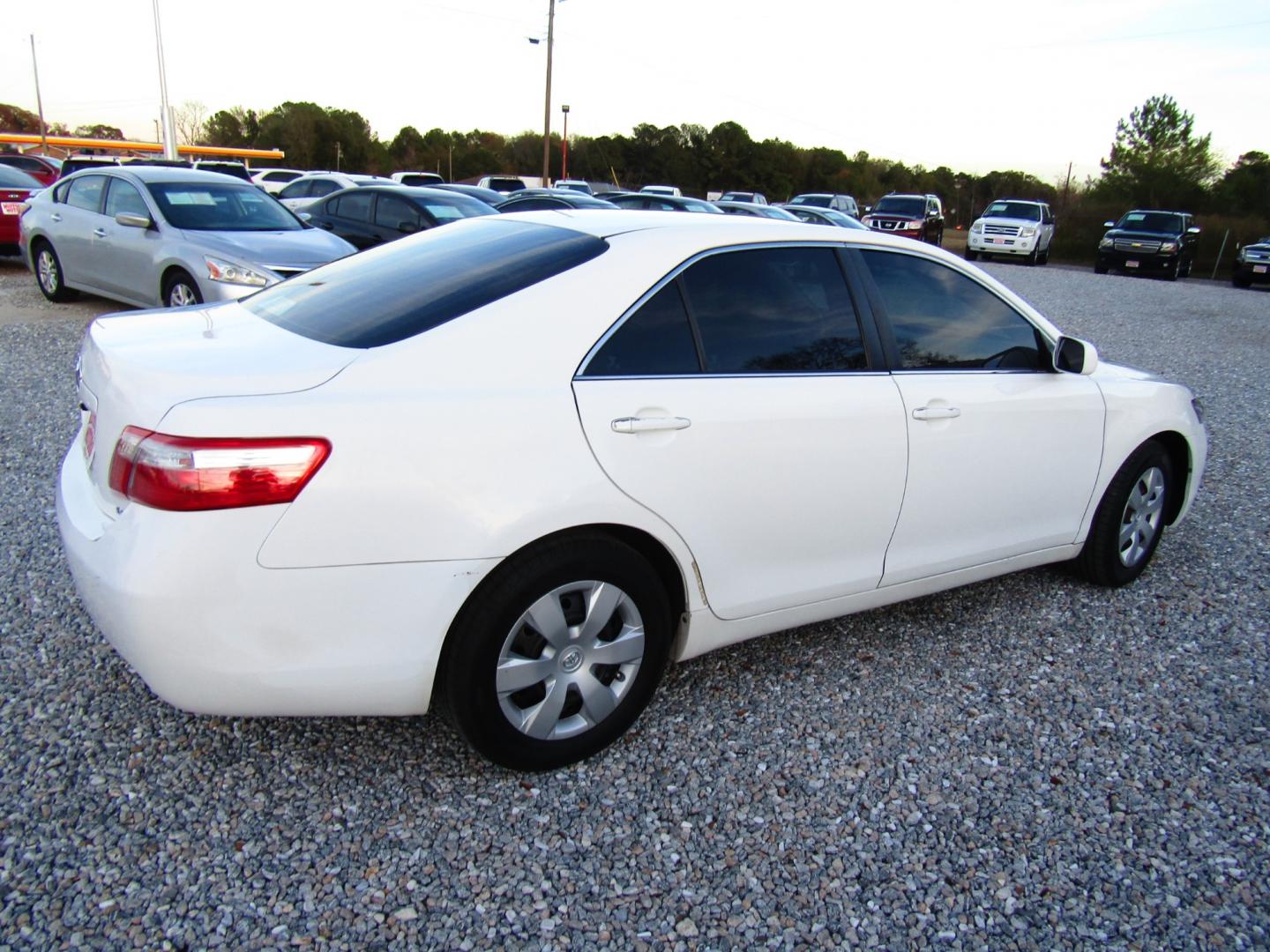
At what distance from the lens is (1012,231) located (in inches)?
1049

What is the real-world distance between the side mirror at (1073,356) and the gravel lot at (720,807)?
1.08m

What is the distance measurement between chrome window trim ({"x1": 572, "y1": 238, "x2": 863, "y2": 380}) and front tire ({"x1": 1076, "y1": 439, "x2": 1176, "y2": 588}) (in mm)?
1580

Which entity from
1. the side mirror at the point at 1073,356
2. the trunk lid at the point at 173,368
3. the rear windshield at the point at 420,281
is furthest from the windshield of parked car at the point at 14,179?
the side mirror at the point at 1073,356

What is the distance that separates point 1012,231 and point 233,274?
2393 centimetres

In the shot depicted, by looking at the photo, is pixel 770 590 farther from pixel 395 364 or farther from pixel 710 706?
pixel 395 364

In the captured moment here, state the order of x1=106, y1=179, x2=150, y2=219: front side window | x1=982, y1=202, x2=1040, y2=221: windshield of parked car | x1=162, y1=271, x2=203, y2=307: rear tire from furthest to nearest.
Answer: x1=982, y1=202, x2=1040, y2=221: windshield of parked car → x1=106, y1=179, x2=150, y2=219: front side window → x1=162, y1=271, x2=203, y2=307: rear tire

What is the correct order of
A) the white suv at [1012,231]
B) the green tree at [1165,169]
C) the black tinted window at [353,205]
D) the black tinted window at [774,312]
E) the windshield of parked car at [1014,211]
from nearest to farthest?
the black tinted window at [774,312] < the black tinted window at [353,205] < the white suv at [1012,231] < the windshield of parked car at [1014,211] < the green tree at [1165,169]

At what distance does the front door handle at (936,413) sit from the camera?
3223mm

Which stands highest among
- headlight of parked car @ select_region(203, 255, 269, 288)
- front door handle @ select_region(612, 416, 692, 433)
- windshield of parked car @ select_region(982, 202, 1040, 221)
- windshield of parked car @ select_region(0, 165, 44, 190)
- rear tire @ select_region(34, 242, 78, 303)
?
front door handle @ select_region(612, 416, 692, 433)

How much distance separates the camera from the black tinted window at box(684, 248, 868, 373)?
2.88 meters

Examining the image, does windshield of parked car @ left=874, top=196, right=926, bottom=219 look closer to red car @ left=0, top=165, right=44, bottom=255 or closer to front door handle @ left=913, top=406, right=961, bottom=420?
red car @ left=0, top=165, right=44, bottom=255

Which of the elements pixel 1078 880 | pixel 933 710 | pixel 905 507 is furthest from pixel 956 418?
pixel 1078 880

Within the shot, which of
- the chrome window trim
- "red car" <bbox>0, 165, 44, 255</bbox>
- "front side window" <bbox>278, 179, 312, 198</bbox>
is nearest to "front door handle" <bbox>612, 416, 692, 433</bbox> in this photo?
the chrome window trim

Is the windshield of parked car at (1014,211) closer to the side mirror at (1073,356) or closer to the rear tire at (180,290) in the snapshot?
the rear tire at (180,290)
